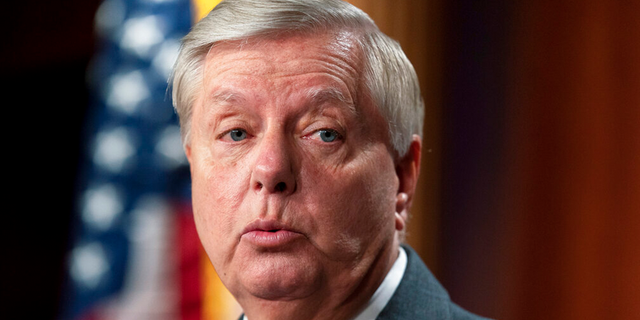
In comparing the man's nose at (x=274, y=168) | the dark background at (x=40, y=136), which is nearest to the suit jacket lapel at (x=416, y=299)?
the man's nose at (x=274, y=168)

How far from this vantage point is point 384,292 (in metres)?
1.48

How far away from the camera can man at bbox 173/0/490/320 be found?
4.23ft

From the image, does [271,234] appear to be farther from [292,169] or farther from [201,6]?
[201,6]

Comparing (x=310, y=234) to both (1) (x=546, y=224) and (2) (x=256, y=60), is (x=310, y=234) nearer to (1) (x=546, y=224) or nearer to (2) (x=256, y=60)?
(2) (x=256, y=60)

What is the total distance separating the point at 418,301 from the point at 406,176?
0.29 m

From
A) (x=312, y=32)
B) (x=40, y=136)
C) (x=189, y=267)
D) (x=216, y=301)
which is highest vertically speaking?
(x=312, y=32)

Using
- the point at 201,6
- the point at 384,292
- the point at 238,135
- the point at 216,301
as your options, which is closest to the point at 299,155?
the point at 238,135

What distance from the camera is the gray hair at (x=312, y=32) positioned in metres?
1.35

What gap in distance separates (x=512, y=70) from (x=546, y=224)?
1.68ft

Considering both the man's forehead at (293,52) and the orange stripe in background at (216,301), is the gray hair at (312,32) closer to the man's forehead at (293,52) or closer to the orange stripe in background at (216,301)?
the man's forehead at (293,52)

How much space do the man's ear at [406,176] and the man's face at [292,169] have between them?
9 centimetres

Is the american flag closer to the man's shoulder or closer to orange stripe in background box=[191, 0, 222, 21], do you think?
orange stripe in background box=[191, 0, 222, 21]

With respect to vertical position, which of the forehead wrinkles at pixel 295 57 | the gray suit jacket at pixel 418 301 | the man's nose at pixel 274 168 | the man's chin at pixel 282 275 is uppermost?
the forehead wrinkles at pixel 295 57

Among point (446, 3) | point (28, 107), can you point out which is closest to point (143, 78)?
point (28, 107)
